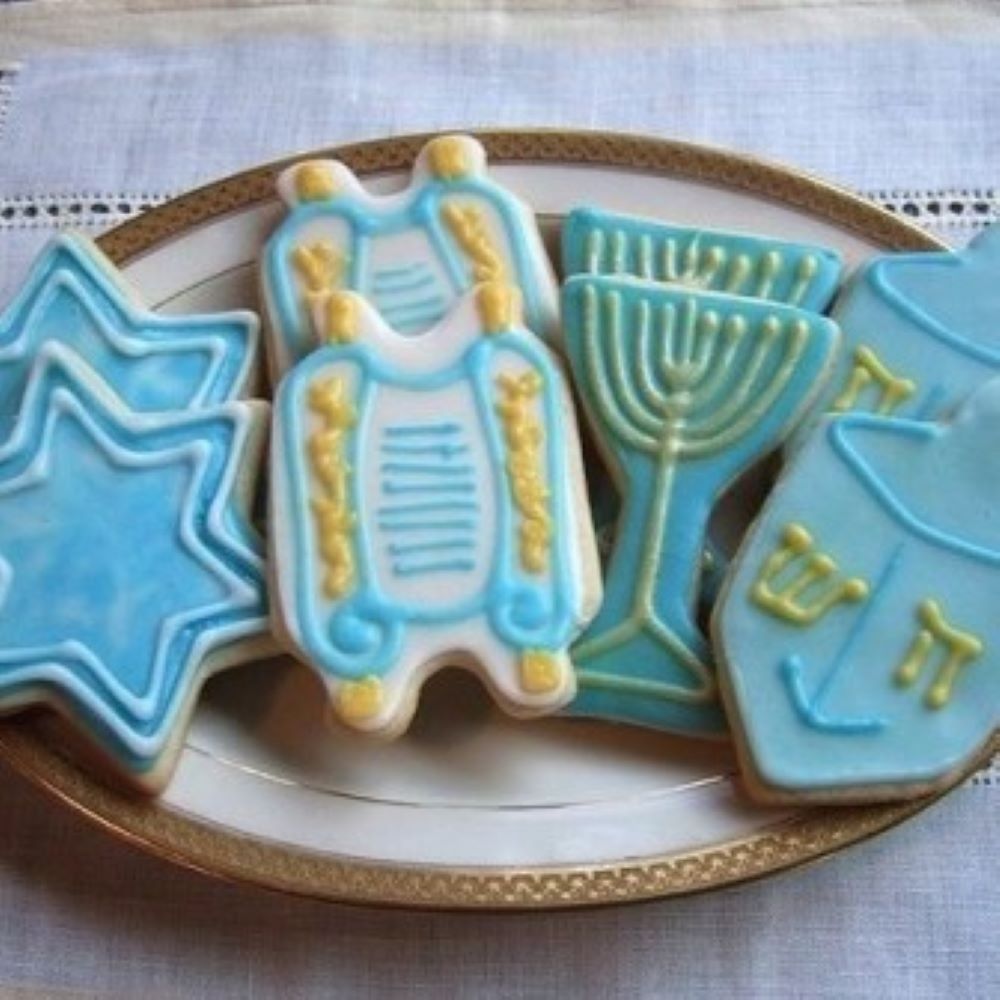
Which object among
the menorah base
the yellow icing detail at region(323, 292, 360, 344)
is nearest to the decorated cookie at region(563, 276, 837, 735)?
the menorah base

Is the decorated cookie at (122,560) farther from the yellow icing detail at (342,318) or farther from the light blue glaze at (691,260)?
the light blue glaze at (691,260)

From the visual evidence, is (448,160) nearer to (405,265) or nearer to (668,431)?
(405,265)

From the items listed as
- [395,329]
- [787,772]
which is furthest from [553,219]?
[787,772]

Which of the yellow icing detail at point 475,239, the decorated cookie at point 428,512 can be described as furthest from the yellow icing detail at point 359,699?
the yellow icing detail at point 475,239

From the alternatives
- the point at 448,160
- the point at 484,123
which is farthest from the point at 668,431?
the point at 484,123

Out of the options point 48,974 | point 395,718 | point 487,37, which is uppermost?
point 487,37

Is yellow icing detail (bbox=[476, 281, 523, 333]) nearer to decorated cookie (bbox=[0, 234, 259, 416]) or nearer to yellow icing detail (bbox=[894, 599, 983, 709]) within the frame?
decorated cookie (bbox=[0, 234, 259, 416])

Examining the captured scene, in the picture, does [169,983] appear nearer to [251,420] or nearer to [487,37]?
[251,420]
